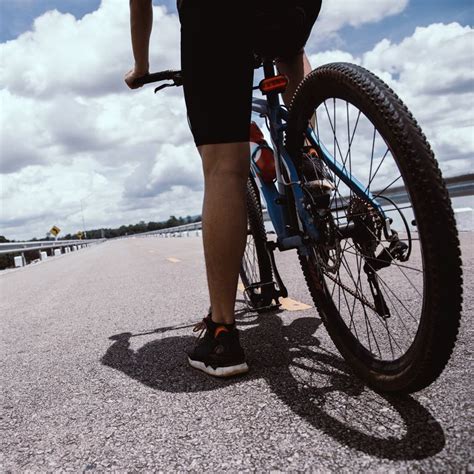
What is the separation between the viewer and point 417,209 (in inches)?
52.5

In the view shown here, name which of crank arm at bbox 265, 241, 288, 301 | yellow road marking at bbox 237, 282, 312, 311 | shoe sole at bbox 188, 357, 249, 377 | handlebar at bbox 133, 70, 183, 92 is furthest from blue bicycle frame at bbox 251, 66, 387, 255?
yellow road marking at bbox 237, 282, 312, 311

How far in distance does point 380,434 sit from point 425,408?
0.68 ft

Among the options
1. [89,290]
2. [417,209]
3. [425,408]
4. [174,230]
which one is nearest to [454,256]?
[417,209]

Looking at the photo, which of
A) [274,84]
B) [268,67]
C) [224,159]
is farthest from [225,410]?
[268,67]

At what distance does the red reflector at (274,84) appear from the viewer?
Answer: 220 cm

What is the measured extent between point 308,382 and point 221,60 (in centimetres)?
127

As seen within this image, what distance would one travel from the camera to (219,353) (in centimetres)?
205

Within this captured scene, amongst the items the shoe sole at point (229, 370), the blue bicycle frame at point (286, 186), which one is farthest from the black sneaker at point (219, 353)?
the blue bicycle frame at point (286, 186)

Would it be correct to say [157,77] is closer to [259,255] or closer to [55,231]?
[259,255]

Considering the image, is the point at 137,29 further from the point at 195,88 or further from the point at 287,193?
the point at 287,193

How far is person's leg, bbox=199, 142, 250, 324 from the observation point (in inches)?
78.7

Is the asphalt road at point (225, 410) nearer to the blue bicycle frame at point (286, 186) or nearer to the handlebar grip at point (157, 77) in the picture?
the blue bicycle frame at point (286, 186)

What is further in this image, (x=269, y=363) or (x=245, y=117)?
(x=269, y=363)

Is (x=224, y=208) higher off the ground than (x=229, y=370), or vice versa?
(x=224, y=208)
